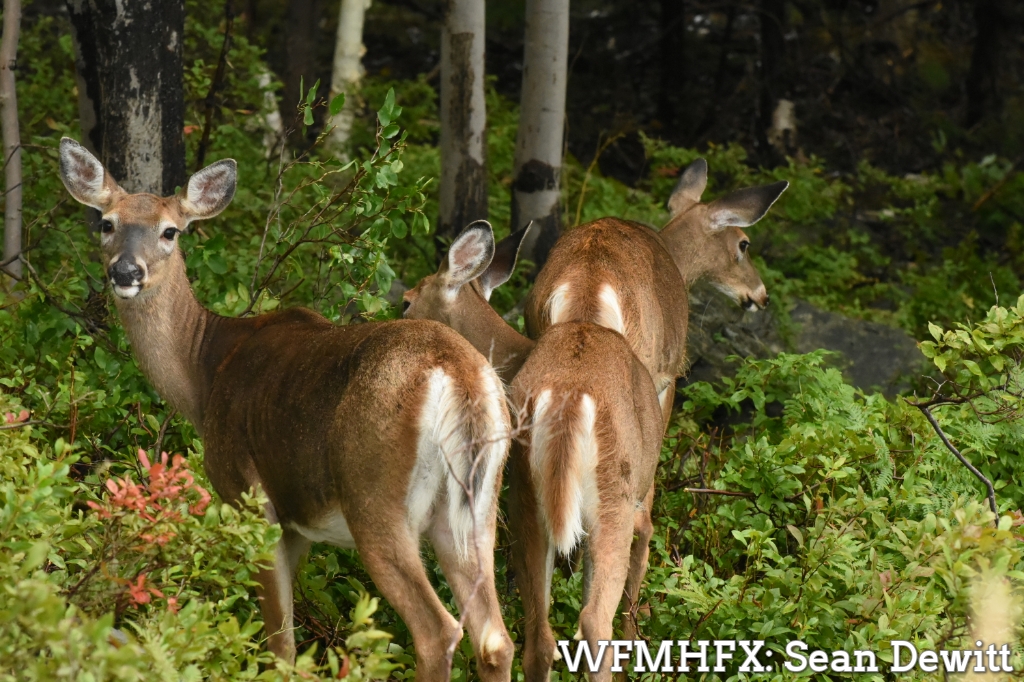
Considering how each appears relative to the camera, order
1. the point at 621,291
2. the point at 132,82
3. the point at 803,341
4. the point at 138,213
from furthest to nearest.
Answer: the point at 803,341 < the point at 132,82 < the point at 621,291 < the point at 138,213

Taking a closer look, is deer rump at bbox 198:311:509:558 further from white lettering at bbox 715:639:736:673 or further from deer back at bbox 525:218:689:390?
deer back at bbox 525:218:689:390

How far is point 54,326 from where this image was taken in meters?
5.90

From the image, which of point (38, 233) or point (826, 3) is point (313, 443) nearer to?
point (38, 233)

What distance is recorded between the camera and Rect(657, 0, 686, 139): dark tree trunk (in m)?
14.4

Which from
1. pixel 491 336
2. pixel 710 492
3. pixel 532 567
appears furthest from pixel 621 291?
pixel 532 567

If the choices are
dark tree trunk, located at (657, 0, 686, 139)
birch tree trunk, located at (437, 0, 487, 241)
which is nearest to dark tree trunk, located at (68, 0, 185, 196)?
birch tree trunk, located at (437, 0, 487, 241)

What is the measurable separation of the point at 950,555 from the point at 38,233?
610 centimetres

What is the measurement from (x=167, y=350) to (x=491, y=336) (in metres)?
1.60

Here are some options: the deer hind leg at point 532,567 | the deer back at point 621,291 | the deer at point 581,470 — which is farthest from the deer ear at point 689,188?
the deer hind leg at point 532,567

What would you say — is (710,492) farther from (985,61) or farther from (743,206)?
(985,61)

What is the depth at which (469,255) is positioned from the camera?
233 inches

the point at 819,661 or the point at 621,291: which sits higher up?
the point at 621,291

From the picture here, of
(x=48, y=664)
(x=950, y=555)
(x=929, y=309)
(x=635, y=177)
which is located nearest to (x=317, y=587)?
(x=48, y=664)

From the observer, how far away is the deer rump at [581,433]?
4.59 metres
